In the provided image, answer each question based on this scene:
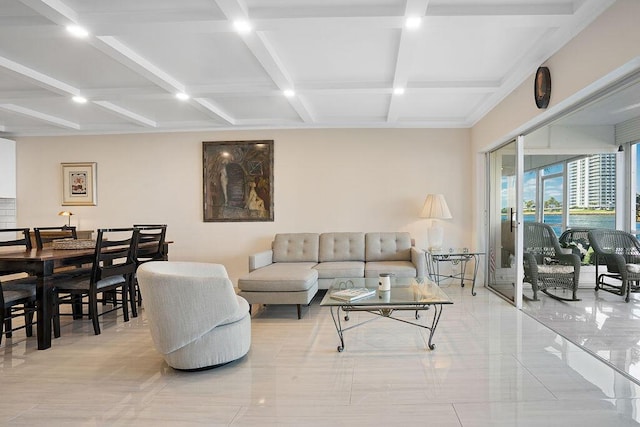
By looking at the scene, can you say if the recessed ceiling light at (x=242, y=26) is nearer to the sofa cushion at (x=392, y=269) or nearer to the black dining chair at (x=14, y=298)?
the black dining chair at (x=14, y=298)

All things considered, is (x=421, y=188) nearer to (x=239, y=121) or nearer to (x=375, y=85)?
(x=375, y=85)

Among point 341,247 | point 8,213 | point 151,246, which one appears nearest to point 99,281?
point 151,246

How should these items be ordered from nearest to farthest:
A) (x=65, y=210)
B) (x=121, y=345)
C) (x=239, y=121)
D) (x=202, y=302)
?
(x=202, y=302) → (x=121, y=345) → (x=239, y=121) → (x=65, y=210)

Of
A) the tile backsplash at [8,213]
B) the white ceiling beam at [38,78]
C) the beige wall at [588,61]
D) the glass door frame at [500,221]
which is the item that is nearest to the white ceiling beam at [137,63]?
the white ceiling beam at [38,78]

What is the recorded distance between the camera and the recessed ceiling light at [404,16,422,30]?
252cm

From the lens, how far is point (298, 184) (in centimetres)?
564

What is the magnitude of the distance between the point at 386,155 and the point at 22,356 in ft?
15.7

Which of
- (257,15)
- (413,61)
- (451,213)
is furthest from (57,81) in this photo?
(451,213)

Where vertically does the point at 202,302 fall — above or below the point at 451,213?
below

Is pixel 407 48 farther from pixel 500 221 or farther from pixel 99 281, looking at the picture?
pixel 99 281

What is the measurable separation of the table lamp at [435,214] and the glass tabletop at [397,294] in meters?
1.69

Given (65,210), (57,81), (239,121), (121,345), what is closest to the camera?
(121,345)

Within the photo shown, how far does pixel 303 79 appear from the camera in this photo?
12.8 ft

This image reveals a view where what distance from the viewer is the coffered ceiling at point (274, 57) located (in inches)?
98.8
